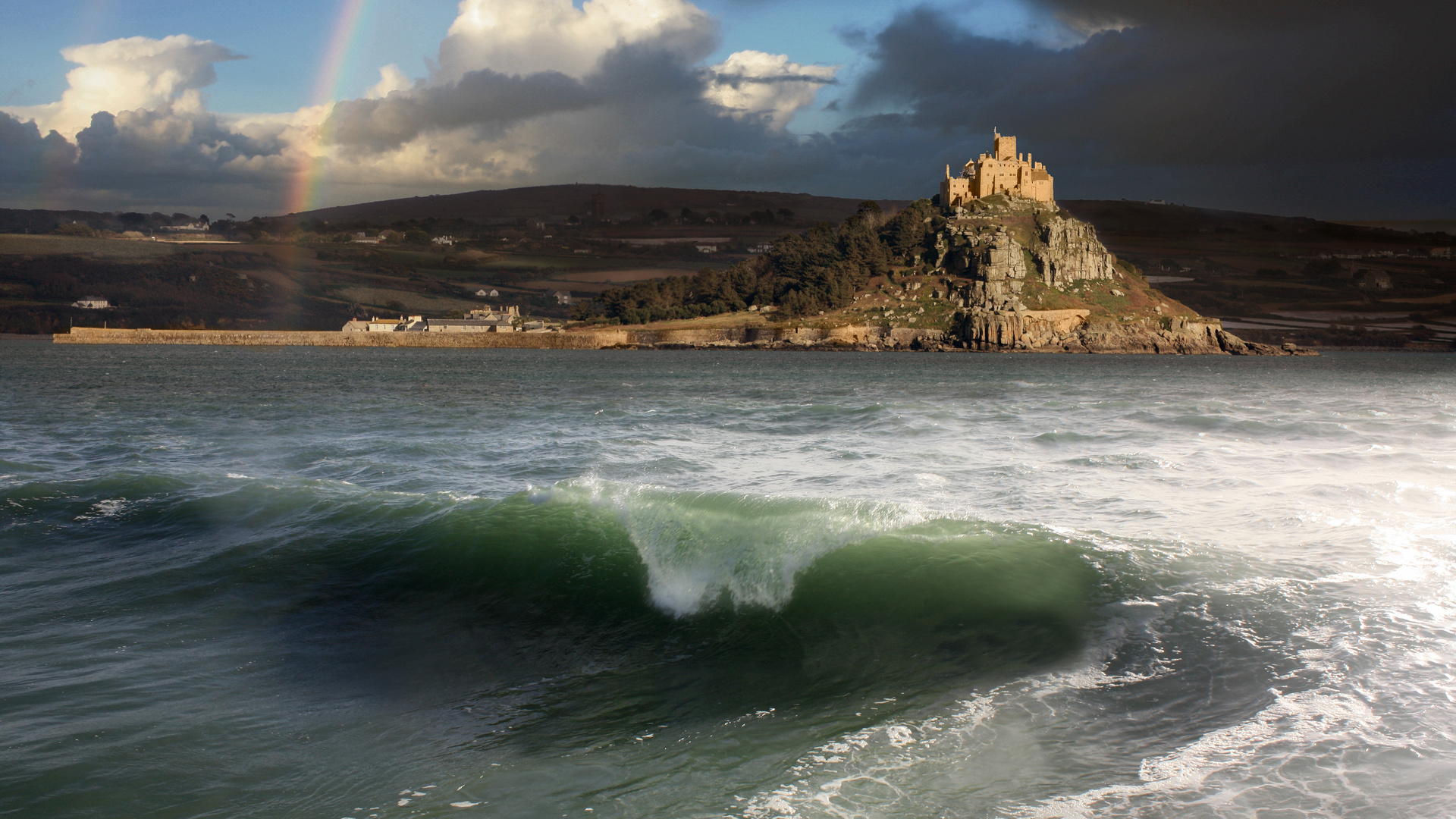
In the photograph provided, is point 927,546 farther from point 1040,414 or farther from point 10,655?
point 1040,414

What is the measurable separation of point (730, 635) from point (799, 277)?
14866cm

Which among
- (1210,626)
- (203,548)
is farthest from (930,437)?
(203,548)

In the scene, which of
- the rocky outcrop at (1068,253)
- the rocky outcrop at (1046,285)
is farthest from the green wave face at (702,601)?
the rocky outcrop at (1068,253)

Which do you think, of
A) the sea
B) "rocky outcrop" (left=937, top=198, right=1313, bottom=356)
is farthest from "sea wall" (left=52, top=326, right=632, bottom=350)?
the sea

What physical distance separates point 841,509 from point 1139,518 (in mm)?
3573

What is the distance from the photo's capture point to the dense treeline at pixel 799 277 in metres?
150

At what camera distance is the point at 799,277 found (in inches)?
6024

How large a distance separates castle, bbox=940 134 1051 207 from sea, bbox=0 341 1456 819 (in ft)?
499

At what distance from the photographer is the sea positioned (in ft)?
14.6

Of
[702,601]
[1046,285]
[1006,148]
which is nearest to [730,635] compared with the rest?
[702,601]

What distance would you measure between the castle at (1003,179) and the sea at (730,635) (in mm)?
152204

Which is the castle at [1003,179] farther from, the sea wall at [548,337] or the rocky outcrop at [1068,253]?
the sea wall at [548,337]

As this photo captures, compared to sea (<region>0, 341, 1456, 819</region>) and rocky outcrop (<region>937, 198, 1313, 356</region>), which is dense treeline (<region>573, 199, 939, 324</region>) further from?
sea (<region>0, 341, 1456, 819</region>)

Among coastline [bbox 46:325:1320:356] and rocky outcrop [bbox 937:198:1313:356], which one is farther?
rocky outcrop [bbox 937:198:1313:356]
